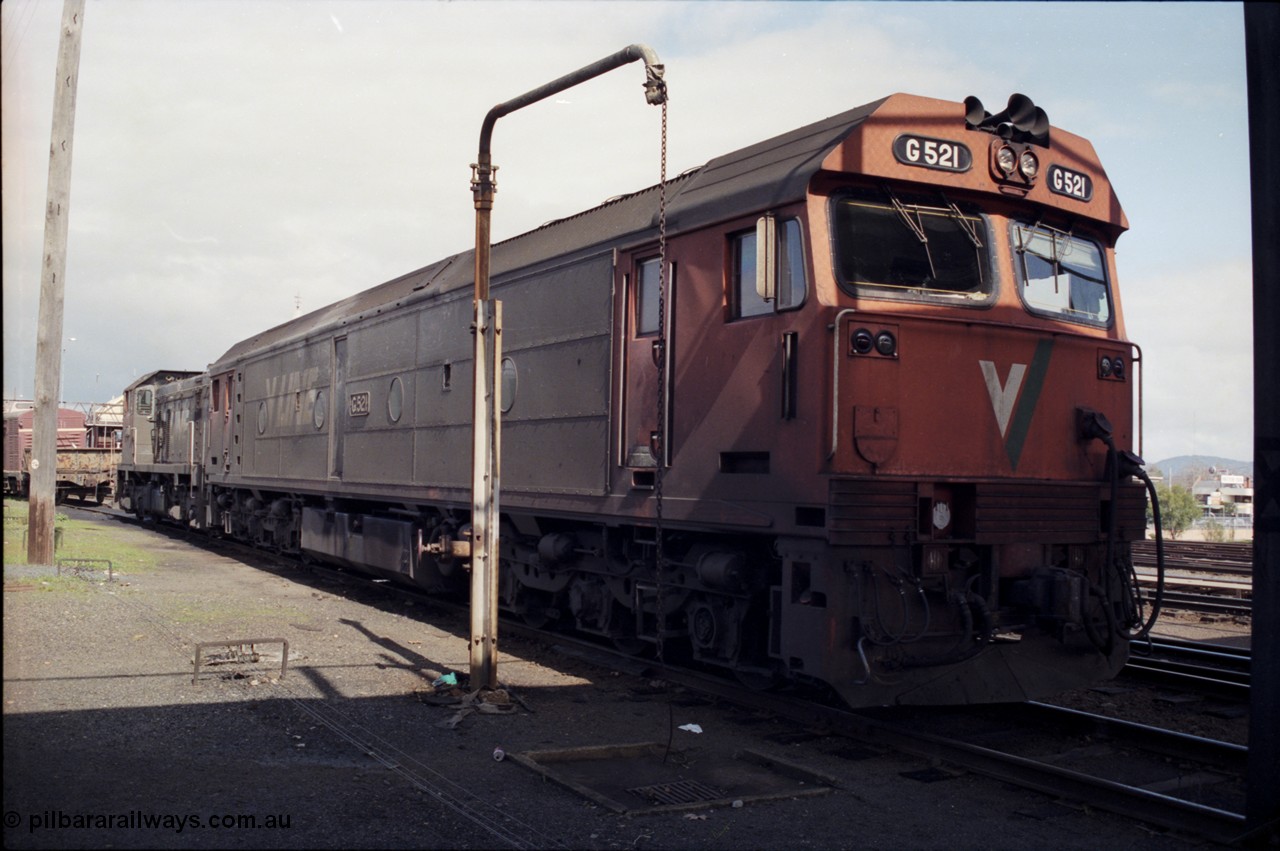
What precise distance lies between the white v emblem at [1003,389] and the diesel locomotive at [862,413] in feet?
0.06

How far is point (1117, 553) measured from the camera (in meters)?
7.51

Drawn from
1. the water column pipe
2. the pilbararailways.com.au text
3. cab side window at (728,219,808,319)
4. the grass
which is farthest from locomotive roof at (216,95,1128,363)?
Answer: the grass

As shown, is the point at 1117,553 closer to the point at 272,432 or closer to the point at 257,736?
the point at 257,736

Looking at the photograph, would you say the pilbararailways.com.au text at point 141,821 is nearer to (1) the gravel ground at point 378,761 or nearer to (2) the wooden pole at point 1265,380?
(1) the gravel ground at point 378,761

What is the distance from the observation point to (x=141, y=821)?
4.89 metres

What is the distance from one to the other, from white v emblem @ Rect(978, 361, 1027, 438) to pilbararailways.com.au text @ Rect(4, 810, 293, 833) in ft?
15.5

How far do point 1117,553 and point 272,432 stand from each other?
13.4 meters

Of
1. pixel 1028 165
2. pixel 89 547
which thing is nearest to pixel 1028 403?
pixel 1028 165

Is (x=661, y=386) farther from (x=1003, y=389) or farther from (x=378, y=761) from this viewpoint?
(x=378, y=761)

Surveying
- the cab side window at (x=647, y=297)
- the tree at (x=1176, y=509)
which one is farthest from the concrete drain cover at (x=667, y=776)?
the tree at (x=1176, y=509)

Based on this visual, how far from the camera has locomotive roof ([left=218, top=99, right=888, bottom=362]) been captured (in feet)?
22.8

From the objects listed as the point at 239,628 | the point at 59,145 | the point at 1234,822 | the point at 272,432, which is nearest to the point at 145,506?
the point at 272,432

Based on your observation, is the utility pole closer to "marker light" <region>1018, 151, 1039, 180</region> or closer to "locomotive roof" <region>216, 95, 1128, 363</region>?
"locomotive roof" <region>216, 95, 1128, 363</region>

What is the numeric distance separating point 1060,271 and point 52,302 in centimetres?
1394
